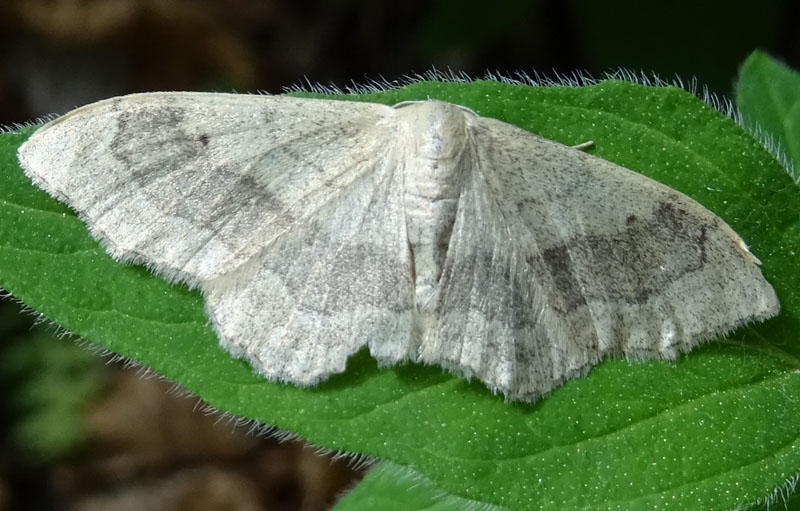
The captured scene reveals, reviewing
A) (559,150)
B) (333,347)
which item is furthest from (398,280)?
(559,150)

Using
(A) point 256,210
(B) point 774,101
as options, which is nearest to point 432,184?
(A) point 256,210

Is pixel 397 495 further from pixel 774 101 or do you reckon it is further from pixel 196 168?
pixel 774 101

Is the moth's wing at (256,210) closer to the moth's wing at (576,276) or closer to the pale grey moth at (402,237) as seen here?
the pale grey moth at (402,237)

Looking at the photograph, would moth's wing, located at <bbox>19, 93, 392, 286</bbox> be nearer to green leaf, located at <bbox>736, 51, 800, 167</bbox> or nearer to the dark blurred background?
green leaf, located at <bbox>736, 51, 800, 167</bbox>

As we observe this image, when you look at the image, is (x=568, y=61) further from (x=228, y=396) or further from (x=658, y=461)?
(x=228, y=396)

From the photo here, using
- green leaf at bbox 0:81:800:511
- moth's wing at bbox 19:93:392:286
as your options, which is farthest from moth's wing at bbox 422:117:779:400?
moth's wing at bbox 19:93:392:286

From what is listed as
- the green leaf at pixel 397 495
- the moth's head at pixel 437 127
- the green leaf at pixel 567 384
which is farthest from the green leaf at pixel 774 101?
the green leaf at pixel 397 495
